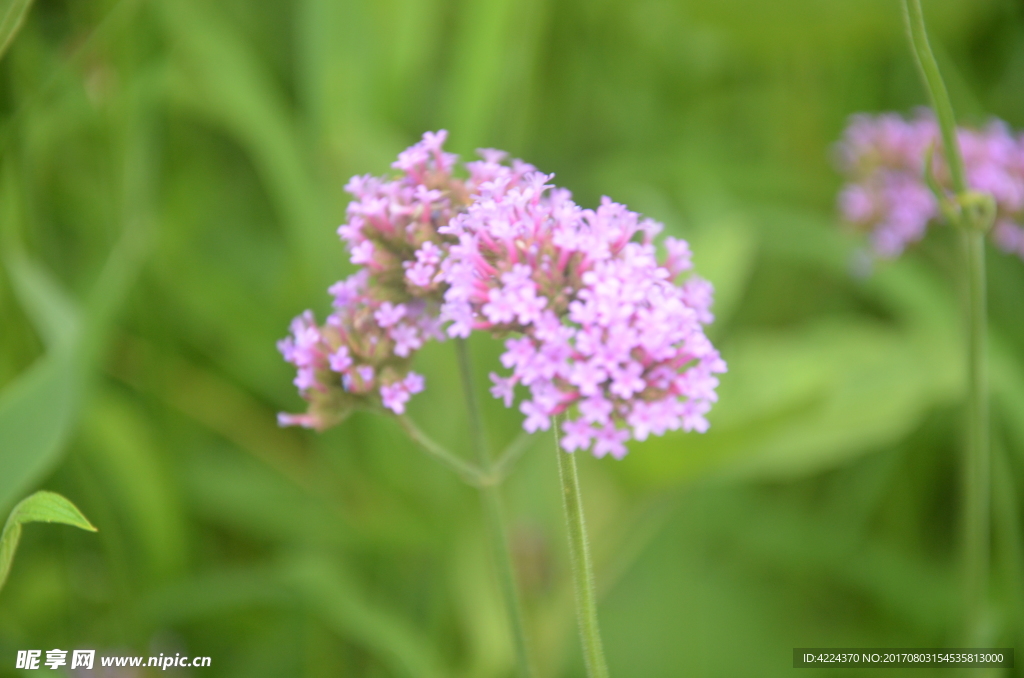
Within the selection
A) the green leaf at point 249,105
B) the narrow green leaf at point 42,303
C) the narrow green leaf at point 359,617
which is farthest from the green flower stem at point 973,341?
the narrow green leaf at point 42,303

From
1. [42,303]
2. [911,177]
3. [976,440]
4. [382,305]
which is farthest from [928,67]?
[42,303]

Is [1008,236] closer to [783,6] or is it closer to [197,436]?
[783,6]

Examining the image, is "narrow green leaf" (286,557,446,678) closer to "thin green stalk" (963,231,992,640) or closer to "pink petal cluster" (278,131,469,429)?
"pink petal cluster" (278,131,469,429)

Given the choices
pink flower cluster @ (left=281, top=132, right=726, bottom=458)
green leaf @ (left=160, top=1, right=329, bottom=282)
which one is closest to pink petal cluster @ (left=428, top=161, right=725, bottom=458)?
pink flower cluster @ (left=281, top=132, right=726, bottom=458)

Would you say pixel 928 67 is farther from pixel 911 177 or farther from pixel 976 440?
pixel 911 177

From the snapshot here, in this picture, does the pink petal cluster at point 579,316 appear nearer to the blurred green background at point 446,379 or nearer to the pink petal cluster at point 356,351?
the pink petal cluster at point 356,351

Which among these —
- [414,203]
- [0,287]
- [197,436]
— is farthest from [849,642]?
[0,287]
